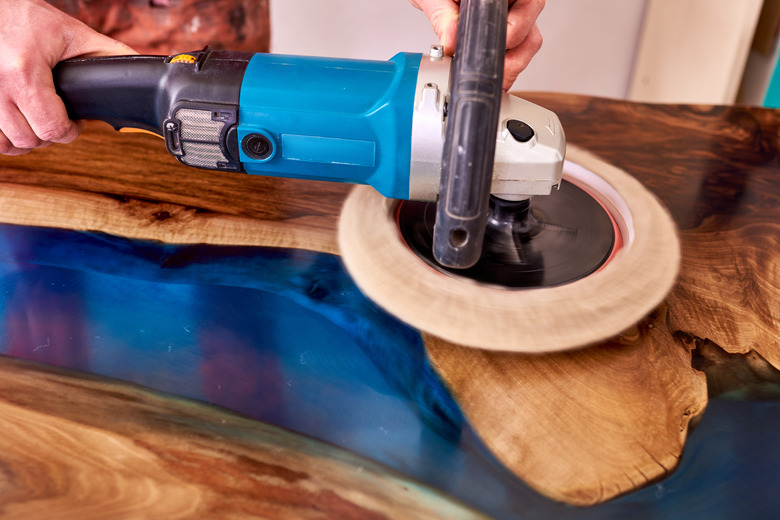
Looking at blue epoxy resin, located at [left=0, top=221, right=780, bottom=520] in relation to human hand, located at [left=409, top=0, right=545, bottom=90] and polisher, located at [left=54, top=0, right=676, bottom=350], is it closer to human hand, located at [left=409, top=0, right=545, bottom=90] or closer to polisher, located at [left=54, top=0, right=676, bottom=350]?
polisher, located at [left=54, top=0, right=676, bottom=350]

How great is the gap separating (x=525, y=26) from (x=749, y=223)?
0.47 meters

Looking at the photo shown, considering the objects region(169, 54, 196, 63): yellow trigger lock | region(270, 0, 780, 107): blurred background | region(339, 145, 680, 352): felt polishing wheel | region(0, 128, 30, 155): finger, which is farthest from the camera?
region(270, 0, 780, 107): blurred background

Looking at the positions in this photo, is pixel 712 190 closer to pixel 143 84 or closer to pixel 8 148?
pixel 143 84

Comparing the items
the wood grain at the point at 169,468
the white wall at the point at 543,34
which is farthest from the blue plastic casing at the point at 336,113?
the white wall at the point at 543,34

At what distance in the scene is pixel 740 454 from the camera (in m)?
0.62

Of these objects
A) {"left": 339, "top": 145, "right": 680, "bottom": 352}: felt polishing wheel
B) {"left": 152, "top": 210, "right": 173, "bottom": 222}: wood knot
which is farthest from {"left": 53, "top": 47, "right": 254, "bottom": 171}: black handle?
{"left": 339, "top": 145, "right": 680, "bottom": 352}: felt polishing wheel

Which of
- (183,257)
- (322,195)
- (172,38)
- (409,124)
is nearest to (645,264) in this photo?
(409,124)

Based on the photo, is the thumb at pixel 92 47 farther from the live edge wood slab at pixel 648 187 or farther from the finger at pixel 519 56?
the finger at pixel 519 56

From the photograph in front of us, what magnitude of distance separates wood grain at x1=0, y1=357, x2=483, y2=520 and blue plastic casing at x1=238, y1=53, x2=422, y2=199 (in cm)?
36

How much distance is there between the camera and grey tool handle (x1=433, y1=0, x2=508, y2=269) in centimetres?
58

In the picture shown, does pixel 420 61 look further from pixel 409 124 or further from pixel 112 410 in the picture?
pixel 112 410

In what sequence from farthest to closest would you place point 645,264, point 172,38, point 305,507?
point 172,38, point 645,264, point 305,507

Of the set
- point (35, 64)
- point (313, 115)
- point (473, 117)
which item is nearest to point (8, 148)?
point (35, 64)

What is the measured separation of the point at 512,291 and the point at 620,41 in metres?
2.17
